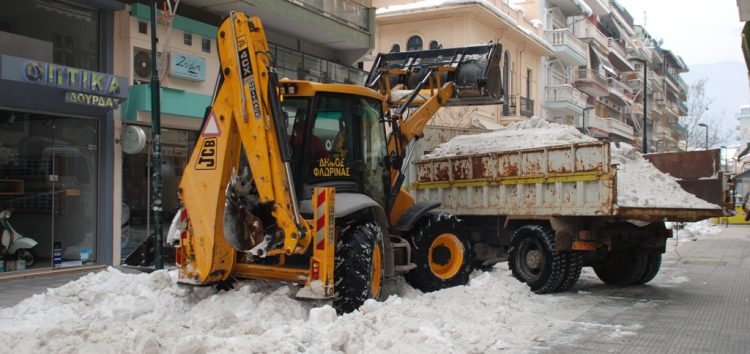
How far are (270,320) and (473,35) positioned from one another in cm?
2357

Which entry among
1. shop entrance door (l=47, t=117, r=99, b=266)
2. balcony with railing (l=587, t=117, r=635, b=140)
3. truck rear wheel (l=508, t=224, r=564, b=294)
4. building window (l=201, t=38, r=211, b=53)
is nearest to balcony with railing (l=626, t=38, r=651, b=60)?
balcony with railing (l=587, t=117, r=635, b=140)

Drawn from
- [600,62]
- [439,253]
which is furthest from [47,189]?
[600,62]

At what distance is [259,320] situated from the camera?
7.32 meters

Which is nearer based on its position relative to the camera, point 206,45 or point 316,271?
point 316,271

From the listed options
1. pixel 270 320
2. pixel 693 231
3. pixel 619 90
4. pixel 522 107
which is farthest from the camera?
pixel 619 90

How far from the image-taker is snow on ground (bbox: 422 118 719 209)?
10547mm

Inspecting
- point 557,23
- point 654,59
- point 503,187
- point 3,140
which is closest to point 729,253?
point 503,187

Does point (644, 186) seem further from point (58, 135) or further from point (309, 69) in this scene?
point (309, 69)

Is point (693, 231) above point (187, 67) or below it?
below

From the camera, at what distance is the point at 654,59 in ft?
255

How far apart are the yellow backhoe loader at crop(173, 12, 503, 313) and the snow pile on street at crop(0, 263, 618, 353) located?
361 mm

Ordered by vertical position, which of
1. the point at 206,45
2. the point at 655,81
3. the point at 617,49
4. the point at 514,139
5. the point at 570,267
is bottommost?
the point at 570,267

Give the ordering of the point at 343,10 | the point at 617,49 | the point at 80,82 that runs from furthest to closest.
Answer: the point at 617,49 → the point at 343,10 → the point at 80,82

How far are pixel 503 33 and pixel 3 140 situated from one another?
916 inches
